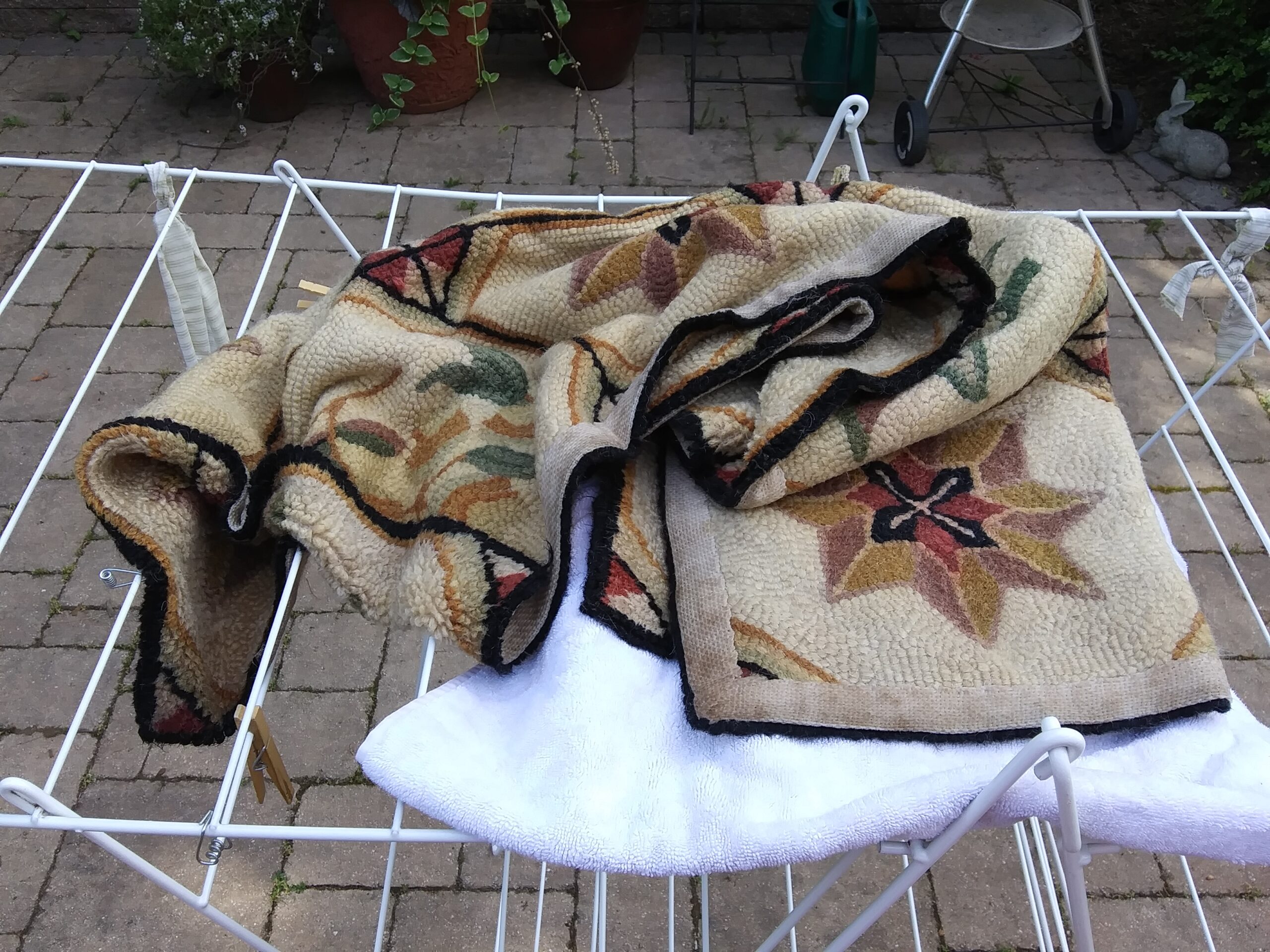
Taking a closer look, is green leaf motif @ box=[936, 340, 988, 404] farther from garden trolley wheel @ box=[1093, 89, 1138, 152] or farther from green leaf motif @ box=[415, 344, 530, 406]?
garden trolley wheel @ box=[1093, 89, 1138, 152]

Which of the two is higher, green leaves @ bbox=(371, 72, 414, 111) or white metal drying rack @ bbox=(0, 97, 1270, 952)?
white metal drying rack @ bbox=(0, 97, 1270, 952)

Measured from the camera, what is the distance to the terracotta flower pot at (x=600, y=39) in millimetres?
2912

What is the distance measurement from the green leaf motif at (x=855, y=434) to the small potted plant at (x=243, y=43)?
8.63 feet

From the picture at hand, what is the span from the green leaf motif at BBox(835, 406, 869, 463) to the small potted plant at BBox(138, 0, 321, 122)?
2.63 meters

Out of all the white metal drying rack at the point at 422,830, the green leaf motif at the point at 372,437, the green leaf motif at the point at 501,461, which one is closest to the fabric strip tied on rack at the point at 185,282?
the white metal drying rack at the point at 422,830

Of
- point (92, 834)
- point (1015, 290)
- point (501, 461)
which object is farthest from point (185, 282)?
point (1015, 290)

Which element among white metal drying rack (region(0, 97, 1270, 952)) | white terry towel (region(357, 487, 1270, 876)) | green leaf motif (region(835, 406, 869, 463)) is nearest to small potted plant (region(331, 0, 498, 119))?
white metal drying rack (region(0, 97, 1270, 952))

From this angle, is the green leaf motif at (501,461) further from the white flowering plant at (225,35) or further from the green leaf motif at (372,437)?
the white flowering plant at (225,35)

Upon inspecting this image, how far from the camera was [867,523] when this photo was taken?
0.81 metres

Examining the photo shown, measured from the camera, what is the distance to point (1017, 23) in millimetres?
2629

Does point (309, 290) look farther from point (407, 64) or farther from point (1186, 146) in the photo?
point (1186, 146)

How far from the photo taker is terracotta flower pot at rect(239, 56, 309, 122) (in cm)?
285

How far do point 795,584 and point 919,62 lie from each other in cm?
306

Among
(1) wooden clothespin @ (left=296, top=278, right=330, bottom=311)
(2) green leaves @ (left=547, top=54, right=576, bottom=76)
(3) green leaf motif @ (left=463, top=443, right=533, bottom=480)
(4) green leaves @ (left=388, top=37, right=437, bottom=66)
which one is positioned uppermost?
(3) green leaf motif @ (left=463, top=443, right=533, bottom=480)
